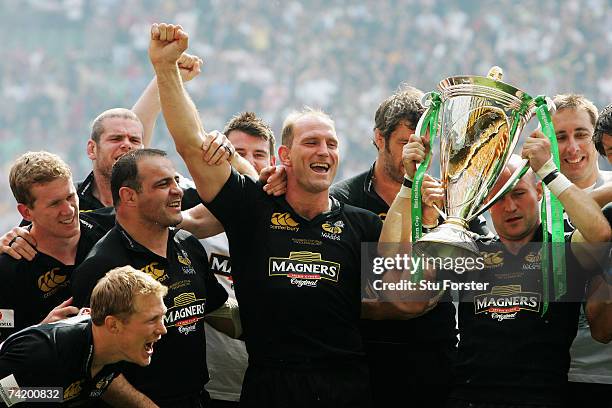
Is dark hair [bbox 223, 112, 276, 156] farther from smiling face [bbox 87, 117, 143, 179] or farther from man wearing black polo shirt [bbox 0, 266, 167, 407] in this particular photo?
man wearing black polo shirt [bbox 0, 266, 167, 407]

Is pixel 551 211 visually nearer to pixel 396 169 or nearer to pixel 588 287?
pixel 588 287

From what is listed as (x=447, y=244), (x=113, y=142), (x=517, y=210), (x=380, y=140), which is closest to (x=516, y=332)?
(x=517, y=210)

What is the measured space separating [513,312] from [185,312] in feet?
4.19

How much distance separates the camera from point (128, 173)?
3.78 metres

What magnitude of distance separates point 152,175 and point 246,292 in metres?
0.59

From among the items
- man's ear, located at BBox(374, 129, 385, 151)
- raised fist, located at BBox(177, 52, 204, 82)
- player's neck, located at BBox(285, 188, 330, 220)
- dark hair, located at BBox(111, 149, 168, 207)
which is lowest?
player's neck, located at BBox(285, 188, 330, 220)

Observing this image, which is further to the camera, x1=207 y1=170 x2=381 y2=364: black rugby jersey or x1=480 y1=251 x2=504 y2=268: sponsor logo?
x1=480 y1=251 x2=504 y2=268: sponsor logo

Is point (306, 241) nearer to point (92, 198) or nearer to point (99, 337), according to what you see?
point (99, 337)

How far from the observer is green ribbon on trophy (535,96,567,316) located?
342 cm

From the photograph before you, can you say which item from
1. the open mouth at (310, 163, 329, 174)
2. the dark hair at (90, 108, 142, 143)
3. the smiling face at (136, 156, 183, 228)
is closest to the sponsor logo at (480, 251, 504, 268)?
the open mouth at (310, 163, 329, 174)

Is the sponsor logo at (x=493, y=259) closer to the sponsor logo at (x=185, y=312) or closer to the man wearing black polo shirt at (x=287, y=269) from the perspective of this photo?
the man wearing black polo shirt at (x=287, y=269)

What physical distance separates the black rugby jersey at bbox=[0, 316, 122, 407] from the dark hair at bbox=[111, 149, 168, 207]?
1.98 feet

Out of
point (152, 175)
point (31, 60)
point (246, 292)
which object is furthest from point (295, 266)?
point (31, 60)

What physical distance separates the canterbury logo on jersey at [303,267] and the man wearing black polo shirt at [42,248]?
0.81 metres
